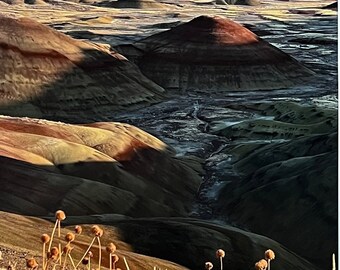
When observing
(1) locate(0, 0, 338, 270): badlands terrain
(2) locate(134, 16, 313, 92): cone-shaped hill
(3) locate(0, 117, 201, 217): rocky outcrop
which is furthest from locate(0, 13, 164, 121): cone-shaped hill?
(3) locate(0, 117, 201, 217): rocky outcrop

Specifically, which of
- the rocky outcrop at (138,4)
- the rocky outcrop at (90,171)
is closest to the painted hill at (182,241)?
the rocky outcrop at (90,171)

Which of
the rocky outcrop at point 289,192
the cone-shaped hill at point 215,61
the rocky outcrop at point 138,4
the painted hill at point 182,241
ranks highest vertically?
the painted hill at point 182,241

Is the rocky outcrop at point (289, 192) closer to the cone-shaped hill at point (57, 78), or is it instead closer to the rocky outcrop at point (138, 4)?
the cone-shaped hill at point (57, 78)

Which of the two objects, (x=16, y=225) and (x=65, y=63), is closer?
(x=16, y=225)

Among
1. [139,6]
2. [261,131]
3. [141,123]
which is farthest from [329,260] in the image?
[139,6]

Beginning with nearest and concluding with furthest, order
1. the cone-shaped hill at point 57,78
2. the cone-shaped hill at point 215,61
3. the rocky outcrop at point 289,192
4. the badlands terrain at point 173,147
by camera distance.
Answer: the badlands terrain at point 173,147, the rocky outcrop at point 289,192, the cone-shaped hill at point 57,78, the cone-shaped hill at point 215,61

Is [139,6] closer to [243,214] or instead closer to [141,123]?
[141,123]
